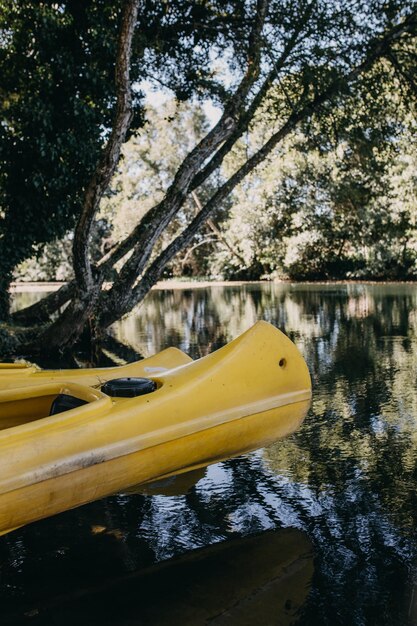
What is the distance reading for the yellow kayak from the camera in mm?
2738

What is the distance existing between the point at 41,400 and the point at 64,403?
0.35 meters

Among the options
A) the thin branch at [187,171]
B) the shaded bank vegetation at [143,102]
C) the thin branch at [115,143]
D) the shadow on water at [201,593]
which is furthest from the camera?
the thin branch at [187,171]

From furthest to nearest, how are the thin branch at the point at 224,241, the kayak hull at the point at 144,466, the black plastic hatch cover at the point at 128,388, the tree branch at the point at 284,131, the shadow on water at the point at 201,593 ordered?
the thin branch at the point at 224,241
the tree branch at the point at 284,131
the black plastic hatch cover at the point at 128,388
the kayak hull at the point at 144,466
the shadow on water at the point at 201,593

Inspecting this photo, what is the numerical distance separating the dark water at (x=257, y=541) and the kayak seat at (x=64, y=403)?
1.84 ft

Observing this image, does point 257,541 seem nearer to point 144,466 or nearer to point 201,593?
point 201,593

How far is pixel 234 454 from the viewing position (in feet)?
12.0

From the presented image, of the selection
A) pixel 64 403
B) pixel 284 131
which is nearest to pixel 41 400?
pixel 64 403

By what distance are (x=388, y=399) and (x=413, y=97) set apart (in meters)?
8.17

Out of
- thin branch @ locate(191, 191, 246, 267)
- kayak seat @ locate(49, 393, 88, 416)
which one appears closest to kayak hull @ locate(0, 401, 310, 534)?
kayak seat @ locate(49, 393, 88, 416)

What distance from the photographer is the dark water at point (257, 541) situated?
247cm

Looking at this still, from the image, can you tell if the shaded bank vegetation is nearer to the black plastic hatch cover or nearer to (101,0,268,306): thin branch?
(101,0,268,306): thin branch

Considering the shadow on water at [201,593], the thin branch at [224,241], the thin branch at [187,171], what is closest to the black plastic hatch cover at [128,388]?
the shadow on water at [201,593]

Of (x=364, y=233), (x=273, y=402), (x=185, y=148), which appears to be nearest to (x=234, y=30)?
(x=273, y=402)

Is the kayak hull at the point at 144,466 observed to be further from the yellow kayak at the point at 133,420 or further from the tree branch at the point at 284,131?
the tree branch at the point at 284,131
